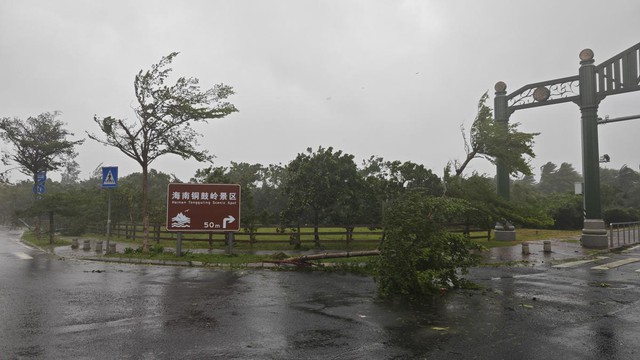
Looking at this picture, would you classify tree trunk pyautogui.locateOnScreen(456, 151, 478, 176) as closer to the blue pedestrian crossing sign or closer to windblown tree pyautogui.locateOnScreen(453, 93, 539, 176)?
windblown tree pyautogui.locateOnScreen(453, 93, 539, 176)

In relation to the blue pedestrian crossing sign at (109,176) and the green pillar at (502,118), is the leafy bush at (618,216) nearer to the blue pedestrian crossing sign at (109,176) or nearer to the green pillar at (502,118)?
the green pillar at (502,118)

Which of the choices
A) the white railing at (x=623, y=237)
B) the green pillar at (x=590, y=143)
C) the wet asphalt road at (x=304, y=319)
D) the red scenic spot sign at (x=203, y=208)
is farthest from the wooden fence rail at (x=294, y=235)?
the wet asphalt road at (x=304, y=319)

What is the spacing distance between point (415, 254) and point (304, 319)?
11.6 feet

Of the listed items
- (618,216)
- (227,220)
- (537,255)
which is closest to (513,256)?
(537,255)

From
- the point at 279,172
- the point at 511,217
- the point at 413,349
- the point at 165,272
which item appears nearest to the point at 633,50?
the point at 511,217

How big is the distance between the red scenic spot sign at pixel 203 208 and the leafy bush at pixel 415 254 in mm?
7821

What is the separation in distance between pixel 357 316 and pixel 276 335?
1.69m

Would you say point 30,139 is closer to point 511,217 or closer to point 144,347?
point 144,347

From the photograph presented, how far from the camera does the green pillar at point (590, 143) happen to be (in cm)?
1966

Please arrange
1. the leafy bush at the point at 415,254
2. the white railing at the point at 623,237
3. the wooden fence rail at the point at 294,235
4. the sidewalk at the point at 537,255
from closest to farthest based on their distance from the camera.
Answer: the leafy bush at the point at 415,254
the sidewalk at the point at 537,255
the wooden fence rail at the point at 294,235
the white railing at the point at 623,237

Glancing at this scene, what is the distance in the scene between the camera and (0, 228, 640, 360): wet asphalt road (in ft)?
16.8

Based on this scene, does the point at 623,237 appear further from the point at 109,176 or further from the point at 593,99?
the point at 109,176

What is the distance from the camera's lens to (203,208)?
51.5ft

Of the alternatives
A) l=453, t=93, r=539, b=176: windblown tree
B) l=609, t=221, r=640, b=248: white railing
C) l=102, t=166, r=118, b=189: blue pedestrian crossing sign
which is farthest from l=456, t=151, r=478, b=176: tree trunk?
l=102, t=166, r=118, b=189: blue pedestrian crossing sign
